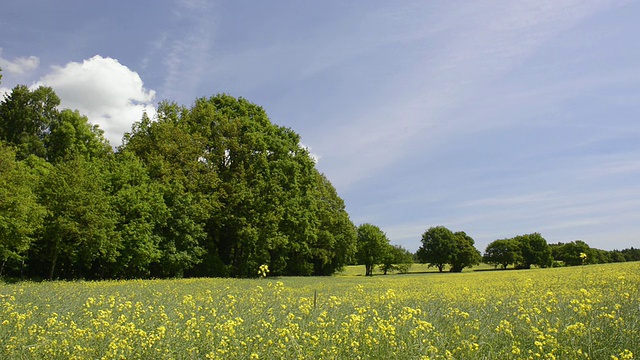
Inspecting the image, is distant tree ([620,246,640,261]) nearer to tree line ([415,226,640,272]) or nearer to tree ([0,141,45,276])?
tree line ([415,226,640,272])

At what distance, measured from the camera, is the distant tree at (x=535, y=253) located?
89.4 m

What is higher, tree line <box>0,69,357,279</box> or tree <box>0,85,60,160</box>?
tree <box>0,85,60,160</box>

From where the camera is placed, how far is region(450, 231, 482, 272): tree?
274 ft

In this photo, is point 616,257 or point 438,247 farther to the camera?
point 616,257

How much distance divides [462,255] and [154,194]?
67.2m

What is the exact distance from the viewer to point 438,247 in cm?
8400

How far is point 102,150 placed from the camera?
41812 mm

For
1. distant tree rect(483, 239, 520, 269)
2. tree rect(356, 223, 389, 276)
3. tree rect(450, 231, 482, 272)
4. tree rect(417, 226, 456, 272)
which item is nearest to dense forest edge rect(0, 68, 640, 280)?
tree rect(356, 223, 389, 276)

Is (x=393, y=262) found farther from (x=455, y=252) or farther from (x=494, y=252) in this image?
(x=494, y=252)

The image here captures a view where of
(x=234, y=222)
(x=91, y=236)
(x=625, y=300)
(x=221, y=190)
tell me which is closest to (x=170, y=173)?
(x=221, y=190)

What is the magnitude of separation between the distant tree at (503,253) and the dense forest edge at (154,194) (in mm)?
52452

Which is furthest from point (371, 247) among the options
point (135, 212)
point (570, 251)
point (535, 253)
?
point (570, 251)

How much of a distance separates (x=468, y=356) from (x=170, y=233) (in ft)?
105

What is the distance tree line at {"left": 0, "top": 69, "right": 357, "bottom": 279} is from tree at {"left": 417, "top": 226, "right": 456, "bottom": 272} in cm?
4516
